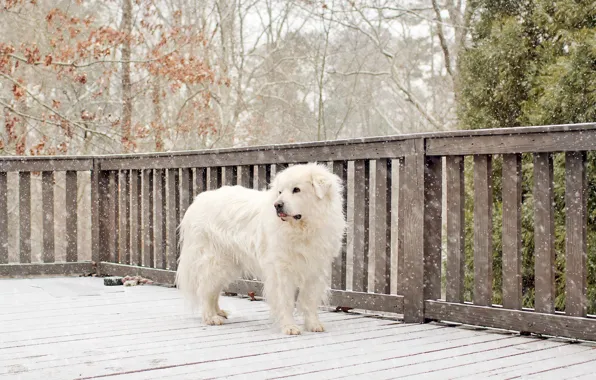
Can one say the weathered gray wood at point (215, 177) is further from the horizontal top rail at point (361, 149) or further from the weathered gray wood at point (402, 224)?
the weathered gray wood at point (402, 224)

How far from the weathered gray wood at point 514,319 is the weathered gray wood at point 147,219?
2.72 meters

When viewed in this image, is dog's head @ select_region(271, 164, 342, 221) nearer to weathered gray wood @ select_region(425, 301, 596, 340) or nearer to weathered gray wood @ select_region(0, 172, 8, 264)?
weathered gray wood @ select_region(425, 301, 596, 340)

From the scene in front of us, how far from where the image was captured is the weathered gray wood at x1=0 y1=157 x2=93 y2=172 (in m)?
5.94

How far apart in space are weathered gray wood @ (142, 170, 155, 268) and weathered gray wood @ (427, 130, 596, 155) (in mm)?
2820

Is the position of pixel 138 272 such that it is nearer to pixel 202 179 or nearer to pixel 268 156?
pixel 202 179

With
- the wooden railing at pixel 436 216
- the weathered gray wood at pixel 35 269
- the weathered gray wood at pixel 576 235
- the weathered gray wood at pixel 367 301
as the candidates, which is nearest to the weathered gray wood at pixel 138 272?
the wooden railing at pixel 436 216

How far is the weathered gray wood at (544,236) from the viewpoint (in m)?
3.39

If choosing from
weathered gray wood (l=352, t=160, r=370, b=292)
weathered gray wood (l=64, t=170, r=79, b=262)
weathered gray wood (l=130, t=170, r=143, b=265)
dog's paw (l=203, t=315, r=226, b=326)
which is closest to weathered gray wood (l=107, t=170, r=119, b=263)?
weathered gray wood (l=130, t=170, r=143, b=265)

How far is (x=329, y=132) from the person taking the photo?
18.1m

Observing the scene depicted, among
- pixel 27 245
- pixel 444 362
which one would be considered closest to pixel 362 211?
pixel 444 362

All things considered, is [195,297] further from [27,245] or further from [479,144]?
[27,245]

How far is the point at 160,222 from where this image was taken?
5.58 m

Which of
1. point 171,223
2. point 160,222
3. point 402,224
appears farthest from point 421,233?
point 160,222

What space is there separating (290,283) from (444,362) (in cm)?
109
